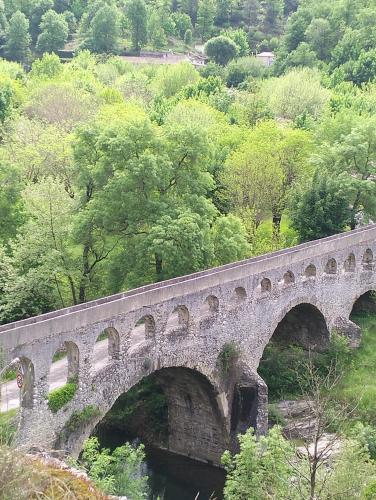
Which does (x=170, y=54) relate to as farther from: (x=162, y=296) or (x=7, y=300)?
(x=162, y=296)

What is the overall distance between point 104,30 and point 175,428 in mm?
91233

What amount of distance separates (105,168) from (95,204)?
192 cm

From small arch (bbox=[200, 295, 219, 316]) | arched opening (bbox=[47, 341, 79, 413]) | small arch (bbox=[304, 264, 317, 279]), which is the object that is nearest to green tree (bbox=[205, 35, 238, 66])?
small arch (bbox=[304, 264, 317, 279])

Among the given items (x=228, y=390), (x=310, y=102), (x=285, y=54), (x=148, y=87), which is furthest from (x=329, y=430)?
(x=285, y=54)

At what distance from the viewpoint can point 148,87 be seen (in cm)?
8869

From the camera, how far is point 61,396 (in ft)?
81.4

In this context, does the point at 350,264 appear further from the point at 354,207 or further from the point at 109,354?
the point at 109,354

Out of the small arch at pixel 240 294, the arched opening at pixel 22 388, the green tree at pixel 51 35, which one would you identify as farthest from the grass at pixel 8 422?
the green tree at pixel 51 35

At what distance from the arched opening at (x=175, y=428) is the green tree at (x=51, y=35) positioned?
9103 cm

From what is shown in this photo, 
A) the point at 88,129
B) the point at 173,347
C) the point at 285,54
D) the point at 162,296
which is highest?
the point at 285,54

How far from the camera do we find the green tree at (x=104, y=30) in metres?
116

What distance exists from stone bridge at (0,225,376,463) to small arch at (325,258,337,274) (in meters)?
0.07

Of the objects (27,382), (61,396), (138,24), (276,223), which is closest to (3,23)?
(138,24)

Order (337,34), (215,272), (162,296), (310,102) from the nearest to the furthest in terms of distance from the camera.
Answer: (162,296)
(215,272)
(310,102)
(337,34)
